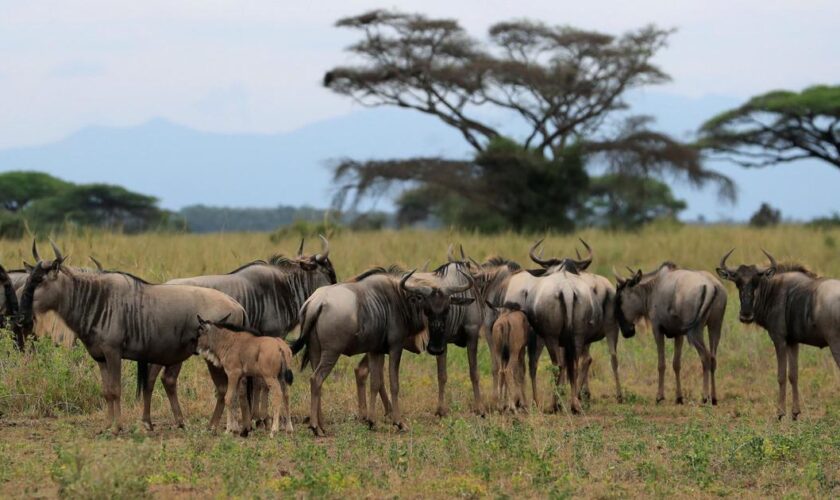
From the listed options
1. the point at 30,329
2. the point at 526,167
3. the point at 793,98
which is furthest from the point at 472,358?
the point at 793,98

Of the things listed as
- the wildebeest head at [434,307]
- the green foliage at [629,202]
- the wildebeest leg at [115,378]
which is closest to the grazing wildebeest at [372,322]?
the wildebeest head at [434,307]

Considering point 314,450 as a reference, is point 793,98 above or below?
above

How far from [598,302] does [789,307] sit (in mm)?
1854

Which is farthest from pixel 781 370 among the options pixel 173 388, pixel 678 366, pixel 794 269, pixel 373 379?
pixel 173 388

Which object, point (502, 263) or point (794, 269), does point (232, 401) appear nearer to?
point (502, 263)

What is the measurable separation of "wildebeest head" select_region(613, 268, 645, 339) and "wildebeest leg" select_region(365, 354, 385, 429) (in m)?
3.62

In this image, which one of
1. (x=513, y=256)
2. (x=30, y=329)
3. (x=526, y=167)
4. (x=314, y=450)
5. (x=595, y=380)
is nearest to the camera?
(x=314, y=450)

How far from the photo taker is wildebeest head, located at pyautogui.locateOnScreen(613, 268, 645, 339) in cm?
1258

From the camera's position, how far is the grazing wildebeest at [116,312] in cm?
898

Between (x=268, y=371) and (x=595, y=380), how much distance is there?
17.6 ft

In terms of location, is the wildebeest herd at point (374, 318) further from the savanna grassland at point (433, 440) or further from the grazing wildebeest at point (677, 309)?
the savanna grassland at point (433, 440)

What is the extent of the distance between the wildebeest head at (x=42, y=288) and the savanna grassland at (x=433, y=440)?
96 centimetres

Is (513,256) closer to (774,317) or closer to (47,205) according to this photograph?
(774,317)

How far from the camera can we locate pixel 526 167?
31.1 meters
